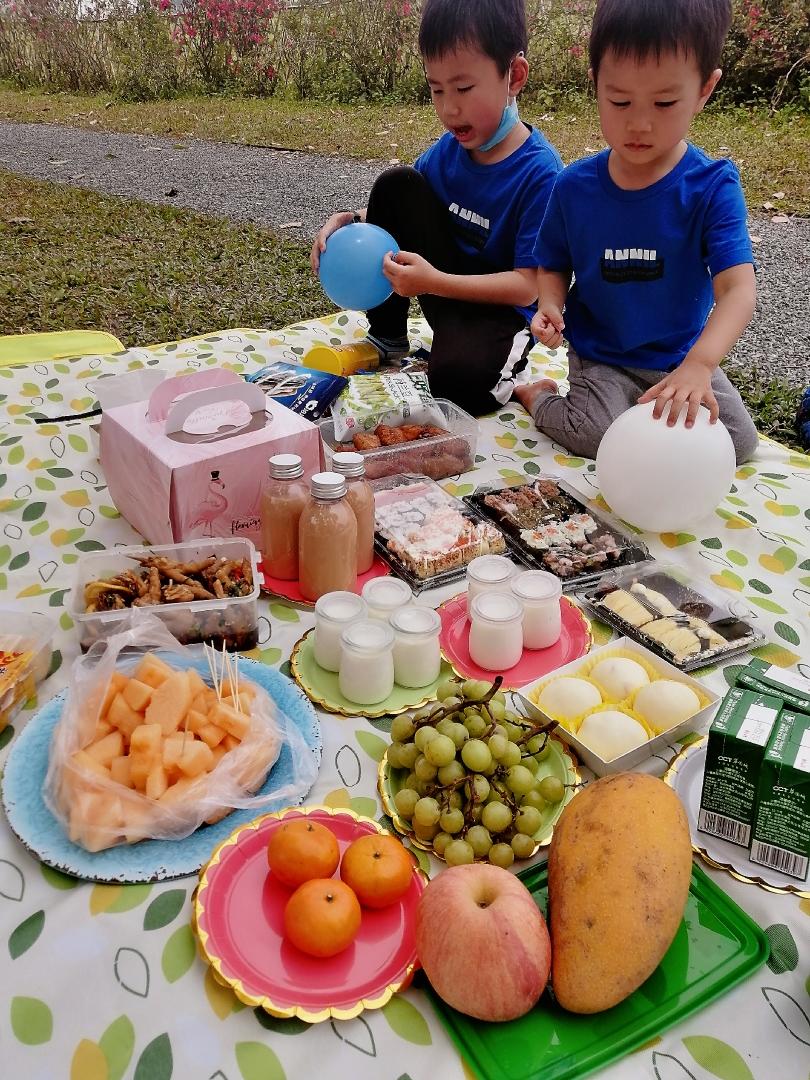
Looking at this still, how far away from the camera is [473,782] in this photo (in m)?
1.11

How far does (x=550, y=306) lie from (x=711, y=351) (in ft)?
1.72

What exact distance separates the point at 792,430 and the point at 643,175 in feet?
2.96

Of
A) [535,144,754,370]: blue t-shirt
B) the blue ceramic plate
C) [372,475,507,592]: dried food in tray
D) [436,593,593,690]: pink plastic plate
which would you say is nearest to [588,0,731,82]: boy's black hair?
[535,144,754,370]: blue t-shirt

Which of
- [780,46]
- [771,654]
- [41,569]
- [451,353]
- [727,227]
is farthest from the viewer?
[780,46]

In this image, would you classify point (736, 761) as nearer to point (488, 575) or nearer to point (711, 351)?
point (488, 575)

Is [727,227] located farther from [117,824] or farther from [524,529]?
[117,824]

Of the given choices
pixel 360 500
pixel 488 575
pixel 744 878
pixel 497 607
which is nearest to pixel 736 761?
pixel 744 878

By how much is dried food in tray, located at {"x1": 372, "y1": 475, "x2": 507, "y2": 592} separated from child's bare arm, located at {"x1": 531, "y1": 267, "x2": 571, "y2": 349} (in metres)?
0.50

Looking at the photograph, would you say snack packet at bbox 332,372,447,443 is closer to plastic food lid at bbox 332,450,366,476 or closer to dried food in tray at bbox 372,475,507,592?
dried food in tray at bbox 372,475,507,592

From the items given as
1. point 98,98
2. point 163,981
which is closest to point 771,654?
point 163,981

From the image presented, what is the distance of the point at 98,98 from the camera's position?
862 centimetres

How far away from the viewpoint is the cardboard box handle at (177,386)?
1.70 metres

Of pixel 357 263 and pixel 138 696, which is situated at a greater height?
pixel 357 263

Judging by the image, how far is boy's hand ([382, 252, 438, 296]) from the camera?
231 cm
